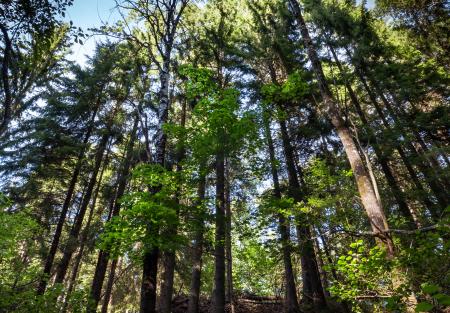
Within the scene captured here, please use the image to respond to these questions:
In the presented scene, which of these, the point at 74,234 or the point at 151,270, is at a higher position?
the point at 74,234

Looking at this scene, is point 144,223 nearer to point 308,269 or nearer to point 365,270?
point 365,270

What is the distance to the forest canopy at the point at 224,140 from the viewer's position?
7758 millimetres

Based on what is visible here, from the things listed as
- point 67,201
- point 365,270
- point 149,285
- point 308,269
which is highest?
point 67,201

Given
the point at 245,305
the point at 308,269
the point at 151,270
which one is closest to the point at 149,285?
the point at 151,270

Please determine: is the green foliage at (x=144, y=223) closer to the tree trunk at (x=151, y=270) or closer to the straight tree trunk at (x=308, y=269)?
the tree trunk at (x=151, y=270)

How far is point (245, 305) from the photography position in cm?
1440

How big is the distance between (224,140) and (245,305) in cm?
1022

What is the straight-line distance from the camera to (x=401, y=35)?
16.0 m

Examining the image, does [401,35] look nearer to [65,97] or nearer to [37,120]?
[65,97]

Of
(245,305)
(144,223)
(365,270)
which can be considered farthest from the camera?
(245,305)

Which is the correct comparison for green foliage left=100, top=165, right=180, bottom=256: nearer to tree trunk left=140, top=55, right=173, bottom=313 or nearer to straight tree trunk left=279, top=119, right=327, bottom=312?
tree trunk left=140, top=55, right=173, bottom=313

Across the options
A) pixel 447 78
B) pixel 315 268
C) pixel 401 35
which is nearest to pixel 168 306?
pixel 315 268

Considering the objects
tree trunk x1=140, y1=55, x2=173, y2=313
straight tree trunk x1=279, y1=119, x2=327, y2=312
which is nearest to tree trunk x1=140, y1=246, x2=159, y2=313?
tree trunk x1=140, y1=55, x2=173, y2=313

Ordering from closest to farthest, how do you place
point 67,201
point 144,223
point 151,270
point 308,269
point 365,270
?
point 365,270, point 144,223, point 151,270, point 308,269, point 67,201
